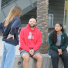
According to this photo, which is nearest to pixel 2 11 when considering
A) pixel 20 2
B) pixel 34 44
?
pixel 20 2

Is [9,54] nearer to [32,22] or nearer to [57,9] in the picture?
[32,22]

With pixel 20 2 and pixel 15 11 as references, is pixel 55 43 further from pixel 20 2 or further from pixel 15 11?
pixel 20 2

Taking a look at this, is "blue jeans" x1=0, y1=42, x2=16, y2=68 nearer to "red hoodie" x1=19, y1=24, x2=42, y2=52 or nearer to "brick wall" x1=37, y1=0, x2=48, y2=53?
"red hoodie" x1=19, y1=24, x2=42, y2=52

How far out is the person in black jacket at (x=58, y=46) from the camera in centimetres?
337

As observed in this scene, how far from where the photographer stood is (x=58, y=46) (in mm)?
3654

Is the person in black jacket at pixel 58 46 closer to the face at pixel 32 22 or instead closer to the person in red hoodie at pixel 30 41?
the person in red hoodie at pixel 30 41

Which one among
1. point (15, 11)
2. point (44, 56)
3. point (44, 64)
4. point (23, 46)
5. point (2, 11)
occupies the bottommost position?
point (44, 64)

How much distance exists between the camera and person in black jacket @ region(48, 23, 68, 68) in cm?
337

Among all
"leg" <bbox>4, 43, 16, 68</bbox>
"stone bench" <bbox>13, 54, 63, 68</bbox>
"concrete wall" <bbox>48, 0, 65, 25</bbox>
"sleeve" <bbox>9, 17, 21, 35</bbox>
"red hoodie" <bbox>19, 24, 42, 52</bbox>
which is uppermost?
"concrete wall" <bbox>48, 0, 65, 25</bbox>

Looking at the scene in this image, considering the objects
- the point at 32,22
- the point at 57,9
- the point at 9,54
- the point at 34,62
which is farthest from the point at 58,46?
the point at 57,9

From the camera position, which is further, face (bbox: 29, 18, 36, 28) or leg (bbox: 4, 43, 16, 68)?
face (bbox: 29, 18, 36, 28)

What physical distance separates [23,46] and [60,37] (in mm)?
1093

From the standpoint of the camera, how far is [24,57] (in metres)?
3.22

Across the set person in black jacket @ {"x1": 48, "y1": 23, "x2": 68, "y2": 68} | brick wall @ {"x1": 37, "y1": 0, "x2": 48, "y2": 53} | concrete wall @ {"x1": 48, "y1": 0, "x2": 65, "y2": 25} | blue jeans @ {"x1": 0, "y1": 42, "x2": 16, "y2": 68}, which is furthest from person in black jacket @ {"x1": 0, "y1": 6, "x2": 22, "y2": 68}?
concrete wall @ {"x1": 48, "y1": 0, "x2": 65, "y2": 25}
